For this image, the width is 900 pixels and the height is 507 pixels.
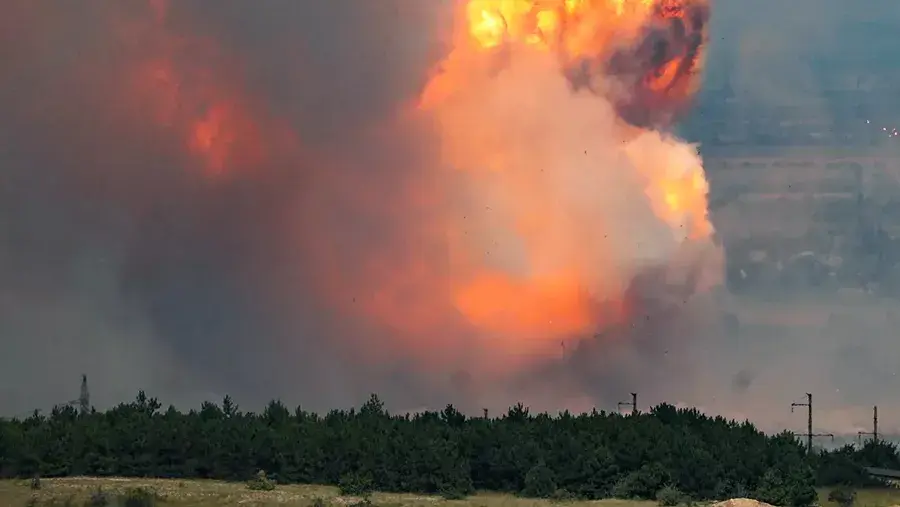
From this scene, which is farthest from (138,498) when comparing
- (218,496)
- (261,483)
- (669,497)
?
(669,497)

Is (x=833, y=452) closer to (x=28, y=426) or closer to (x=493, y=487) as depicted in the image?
(x=493, y=487)

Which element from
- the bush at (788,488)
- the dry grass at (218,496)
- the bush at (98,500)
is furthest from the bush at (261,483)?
the bush at (788,488)

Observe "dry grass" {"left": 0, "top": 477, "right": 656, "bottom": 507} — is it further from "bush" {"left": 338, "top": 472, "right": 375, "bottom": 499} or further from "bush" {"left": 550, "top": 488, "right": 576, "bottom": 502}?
"bush" {"left": 550, "top": 488, "right": 576, "bottom": 502}

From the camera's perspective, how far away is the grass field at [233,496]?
100 meters

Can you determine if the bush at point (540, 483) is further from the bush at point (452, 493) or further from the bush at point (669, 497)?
the bush at point (669, 497)

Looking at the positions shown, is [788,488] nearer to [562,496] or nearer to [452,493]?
[562,496]

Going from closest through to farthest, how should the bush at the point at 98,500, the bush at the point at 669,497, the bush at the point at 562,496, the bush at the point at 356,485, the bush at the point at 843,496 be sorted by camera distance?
the bush at the point at 98,500
the bush at the point at 669,497
the bush at the point at 843,496
the bush at the point at 356,485
the bush at the point at 562,496

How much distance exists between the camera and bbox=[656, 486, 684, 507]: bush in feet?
344

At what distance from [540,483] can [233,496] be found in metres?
21.1

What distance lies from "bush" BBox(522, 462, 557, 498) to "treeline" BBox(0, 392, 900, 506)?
68mm

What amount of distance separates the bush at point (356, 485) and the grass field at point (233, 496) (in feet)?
2.69

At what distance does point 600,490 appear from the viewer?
11000cm

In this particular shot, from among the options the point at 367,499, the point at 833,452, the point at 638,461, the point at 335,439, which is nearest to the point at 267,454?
the point at 335,439

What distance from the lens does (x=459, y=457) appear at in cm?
11200
